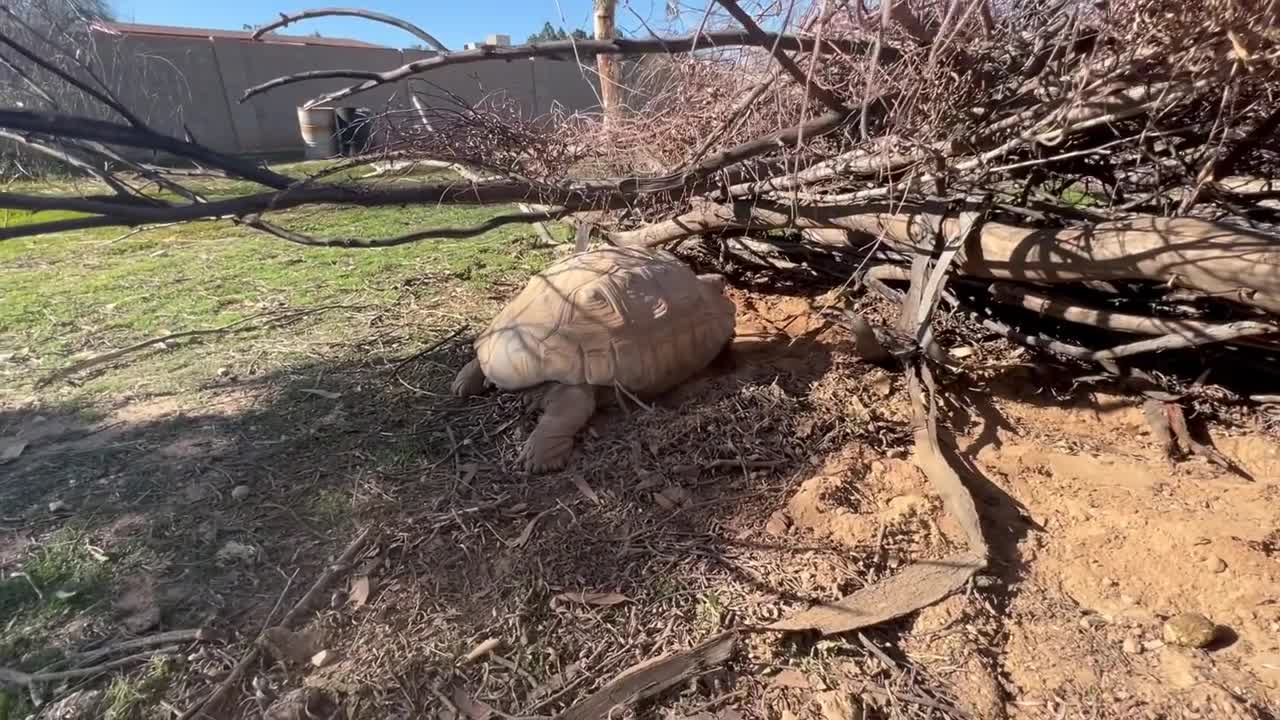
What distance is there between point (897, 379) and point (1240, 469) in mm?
1440

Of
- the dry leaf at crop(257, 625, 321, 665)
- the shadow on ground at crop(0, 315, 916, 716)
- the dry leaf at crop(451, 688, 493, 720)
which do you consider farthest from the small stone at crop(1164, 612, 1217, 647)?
the dry leaf at crop(257, 625, 321, 665)

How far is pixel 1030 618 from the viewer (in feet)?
7.56

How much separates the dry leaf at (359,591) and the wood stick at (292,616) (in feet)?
0.32

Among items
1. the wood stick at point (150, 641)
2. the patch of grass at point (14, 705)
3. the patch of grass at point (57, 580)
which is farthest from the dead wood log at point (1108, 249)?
the patch of grass at point (14, 705)

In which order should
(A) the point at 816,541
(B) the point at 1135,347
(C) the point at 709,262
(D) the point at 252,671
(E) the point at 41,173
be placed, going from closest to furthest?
(D) the point at 252,671 < (A) the point at 816,541 < (B) the point at 1135,347 < (E) the point at 41,173 < (C) the point at 709,262

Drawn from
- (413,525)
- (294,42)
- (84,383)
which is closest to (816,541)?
(413,525)

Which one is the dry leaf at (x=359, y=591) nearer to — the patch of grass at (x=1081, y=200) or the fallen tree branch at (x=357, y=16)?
the fallen tree branch at (x=357, y=16)

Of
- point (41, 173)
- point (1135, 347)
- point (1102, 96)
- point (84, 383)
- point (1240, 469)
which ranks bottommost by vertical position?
point (84, 383)

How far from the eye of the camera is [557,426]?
10.6 ft

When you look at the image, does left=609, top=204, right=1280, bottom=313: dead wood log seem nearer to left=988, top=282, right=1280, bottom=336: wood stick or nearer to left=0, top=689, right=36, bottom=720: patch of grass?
left=988, top=282, right=1280, bottom=336: wood stick

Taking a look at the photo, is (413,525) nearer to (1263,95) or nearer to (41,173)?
(41,173)

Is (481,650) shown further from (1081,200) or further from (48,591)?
(1081,200)

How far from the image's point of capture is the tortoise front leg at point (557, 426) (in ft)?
10.3

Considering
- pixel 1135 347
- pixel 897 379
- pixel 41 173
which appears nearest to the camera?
pixel 1135 347
